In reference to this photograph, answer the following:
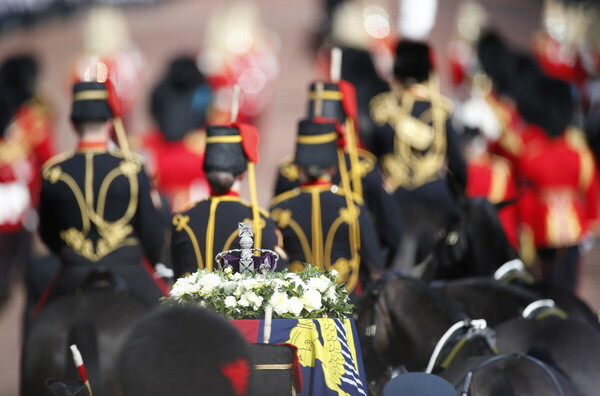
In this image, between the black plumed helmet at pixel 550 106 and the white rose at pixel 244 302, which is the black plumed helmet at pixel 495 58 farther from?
the white rose at pixel 244 302

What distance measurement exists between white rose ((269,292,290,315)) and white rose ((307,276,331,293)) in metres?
0.12

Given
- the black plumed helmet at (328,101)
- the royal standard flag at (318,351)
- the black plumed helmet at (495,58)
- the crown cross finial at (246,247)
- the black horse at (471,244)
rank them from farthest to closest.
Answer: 1. the black plumed helmet at (495,58)
2. the black plumed helmet at (328,101)
3. the black horse at (471,244)
4. the crown cross finial at (246,247)
5. the royal standard flag at (318,351)

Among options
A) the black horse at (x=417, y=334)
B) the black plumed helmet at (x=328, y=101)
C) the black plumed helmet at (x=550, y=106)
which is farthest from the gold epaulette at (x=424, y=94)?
the black horse at (x=417, y=334)

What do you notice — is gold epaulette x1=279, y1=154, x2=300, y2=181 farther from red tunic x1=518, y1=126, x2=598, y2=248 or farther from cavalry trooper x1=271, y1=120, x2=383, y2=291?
red tunic x1=518, y1=126, x2=598, y2=248

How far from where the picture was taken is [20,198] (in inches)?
444

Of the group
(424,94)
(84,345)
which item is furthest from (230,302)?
(424,94)

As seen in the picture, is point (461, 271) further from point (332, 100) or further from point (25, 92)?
point (25, 92)

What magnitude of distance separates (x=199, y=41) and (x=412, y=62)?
24.6 ft

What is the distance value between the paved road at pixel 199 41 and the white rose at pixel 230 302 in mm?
10047

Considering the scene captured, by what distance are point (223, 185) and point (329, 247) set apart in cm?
97

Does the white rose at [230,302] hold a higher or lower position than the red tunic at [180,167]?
higher

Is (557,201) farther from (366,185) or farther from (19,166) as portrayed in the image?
(19,166)

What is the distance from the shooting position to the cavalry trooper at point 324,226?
6.23 metres

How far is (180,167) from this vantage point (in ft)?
36.7
